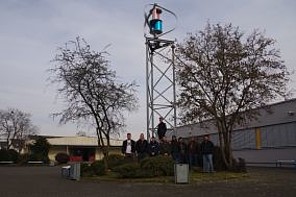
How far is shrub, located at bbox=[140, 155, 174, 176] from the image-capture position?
68.9 ft

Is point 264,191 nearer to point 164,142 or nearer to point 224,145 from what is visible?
point 224,145

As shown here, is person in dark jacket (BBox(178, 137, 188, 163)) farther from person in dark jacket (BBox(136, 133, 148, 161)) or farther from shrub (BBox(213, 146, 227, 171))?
person in dark jacket (BBox(136, 133, 148, 161))

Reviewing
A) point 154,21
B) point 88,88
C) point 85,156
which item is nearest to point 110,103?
point 88,88

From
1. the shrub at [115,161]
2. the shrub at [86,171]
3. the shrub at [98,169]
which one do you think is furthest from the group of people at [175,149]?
the shrub at [86,171]

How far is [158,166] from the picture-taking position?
69.1 feet

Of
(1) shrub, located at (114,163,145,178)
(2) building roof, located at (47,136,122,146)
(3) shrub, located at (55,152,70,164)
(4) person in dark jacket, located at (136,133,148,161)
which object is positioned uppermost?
(2) building roof, located at (47,136,122,146)

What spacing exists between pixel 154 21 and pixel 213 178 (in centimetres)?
1191

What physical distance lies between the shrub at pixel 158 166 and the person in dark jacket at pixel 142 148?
2156 millimetres

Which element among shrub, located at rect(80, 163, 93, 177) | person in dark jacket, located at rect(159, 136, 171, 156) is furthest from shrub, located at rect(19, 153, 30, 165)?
person in dark jacket, located at rect(159, 136, 171, 156)

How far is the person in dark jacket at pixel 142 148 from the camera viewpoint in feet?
77.5

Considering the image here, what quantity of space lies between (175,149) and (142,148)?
6.13 feet

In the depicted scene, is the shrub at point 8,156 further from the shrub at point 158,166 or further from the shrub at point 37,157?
the shrub at point 158,166

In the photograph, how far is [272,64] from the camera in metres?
23.6

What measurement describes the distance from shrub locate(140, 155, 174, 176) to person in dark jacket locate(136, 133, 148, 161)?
84.9 inches
